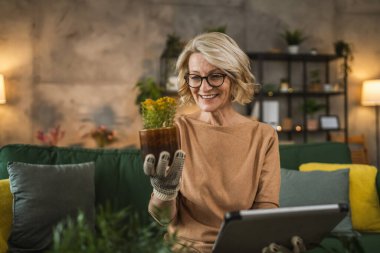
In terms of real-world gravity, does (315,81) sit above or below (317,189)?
above

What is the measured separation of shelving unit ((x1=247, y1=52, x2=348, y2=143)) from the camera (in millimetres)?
5180

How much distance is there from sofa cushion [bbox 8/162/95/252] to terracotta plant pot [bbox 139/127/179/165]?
1.06m

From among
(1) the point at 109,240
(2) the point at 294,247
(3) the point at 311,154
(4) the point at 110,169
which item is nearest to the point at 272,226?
(2) the point at 294,247

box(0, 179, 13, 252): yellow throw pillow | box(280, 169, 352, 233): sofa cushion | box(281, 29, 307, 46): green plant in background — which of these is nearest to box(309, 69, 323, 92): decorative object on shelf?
box(281, 29, 307, 46): green plant in background

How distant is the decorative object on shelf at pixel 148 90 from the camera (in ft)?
15.0

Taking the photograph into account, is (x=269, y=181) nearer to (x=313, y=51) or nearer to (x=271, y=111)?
(x=271, y=111)

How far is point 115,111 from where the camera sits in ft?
16.3

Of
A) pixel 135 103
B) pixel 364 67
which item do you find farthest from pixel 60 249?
pixel 364 67

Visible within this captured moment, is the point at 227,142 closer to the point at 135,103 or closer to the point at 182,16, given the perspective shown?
the point at 135,103

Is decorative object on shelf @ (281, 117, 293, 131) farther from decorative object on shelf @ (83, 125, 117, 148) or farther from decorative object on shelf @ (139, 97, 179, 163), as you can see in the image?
decorative object on shelf @ (139, 97, 179, 163)

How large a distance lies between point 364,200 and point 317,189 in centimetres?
29

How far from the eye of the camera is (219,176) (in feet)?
4.81

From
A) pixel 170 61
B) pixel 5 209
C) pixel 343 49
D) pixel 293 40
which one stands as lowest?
pixel 5 209

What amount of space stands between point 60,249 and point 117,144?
449 cm
